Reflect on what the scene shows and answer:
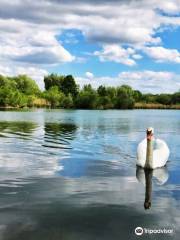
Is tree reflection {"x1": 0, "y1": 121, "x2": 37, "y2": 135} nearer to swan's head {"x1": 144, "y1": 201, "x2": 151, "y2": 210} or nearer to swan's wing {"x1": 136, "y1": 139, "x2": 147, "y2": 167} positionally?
swan's wing {"x1": 136, "y1": 139, "x2": 147, "y2": 167}

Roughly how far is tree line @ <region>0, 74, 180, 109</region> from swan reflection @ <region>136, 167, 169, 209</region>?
4530 inches

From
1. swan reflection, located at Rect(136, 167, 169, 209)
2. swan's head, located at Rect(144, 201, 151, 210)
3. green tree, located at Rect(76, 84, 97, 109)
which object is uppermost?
green tree, located at Rect(76, 84, 97, 109)

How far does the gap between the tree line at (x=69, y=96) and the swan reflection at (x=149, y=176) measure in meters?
115

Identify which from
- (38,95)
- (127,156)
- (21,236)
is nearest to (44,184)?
(21,236)

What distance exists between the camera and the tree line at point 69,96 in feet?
454

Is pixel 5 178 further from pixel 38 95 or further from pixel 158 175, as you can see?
pixel 38 95

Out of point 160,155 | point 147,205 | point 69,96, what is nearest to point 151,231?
point 147,205

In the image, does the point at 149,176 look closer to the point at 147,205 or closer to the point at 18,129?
the point at 147,205

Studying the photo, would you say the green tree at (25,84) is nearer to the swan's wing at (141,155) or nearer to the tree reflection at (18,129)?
the tree reflection at (18,129)

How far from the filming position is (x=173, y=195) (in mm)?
13477

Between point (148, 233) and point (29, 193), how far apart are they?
4555 mm

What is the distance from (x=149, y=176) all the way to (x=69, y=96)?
456 ft

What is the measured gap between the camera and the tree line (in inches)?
5451

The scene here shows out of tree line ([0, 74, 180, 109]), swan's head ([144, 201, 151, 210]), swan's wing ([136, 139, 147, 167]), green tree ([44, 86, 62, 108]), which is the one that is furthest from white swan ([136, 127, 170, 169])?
green tree ([44, 86, 62, 108])
